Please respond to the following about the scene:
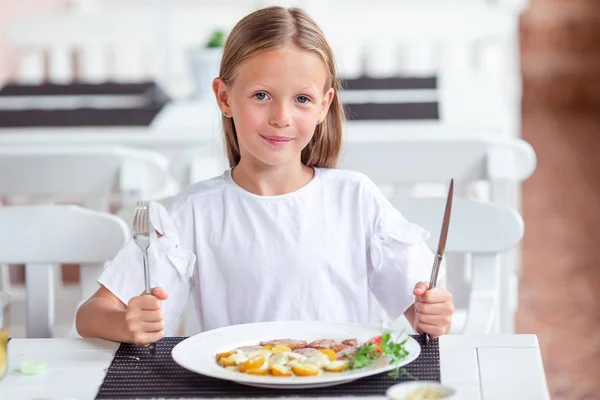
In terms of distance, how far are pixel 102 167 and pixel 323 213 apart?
0.66 m

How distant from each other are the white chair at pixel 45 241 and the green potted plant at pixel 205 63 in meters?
1.21

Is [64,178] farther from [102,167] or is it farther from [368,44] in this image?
[368,44]

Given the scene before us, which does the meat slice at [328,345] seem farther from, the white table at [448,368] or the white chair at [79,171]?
the white chair at [79,171]

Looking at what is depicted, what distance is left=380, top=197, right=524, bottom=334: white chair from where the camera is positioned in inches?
71.2

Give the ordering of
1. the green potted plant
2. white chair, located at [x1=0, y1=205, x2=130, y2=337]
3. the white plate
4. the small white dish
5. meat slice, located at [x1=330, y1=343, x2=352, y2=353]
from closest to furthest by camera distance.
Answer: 1. the small white dish
2. the white plate
3. meat slice, located at [x1=330, y1=343, x2=352, y2=353]
4. white chair, located at [x1=0, y1=205, x2=130, y2=337]
5. the green potted plant

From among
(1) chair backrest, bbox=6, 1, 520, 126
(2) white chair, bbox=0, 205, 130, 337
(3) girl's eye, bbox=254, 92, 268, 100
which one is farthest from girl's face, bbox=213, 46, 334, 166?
(1) chair backrest, bbox=6, 1, 520, 126

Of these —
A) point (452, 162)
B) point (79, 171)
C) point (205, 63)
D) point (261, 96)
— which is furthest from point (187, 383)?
point (205, 63)

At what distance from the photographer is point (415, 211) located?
73.5 inches

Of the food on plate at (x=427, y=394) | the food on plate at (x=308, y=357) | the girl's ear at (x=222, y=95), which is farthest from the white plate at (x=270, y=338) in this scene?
the girl's ear at (x=222, y=95)

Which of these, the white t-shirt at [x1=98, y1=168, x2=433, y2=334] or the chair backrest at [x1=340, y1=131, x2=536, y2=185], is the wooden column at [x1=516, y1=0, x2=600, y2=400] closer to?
the chair backrest at [x1=340, y1=131, x2=536, y2=185]

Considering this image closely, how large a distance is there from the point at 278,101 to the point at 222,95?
0.14 m

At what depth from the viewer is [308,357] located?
4.23ft

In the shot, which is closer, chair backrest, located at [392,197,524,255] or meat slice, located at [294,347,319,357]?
meat slice, located at [294,347,319,357]

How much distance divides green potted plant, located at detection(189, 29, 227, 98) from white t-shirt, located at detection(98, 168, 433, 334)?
133cm
